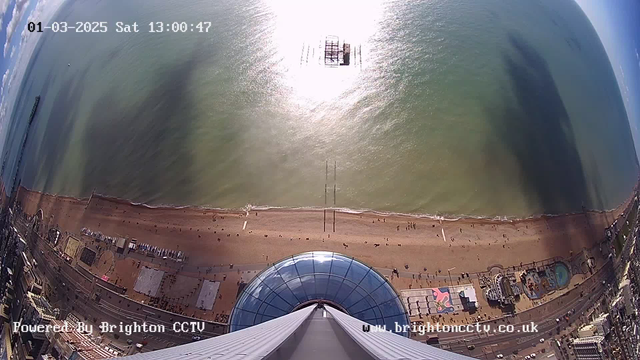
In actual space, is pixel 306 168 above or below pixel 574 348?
above

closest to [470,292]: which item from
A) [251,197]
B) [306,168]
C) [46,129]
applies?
[306,168]

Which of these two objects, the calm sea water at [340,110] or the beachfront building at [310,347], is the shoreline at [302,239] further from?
the beachfront building at [310,347]

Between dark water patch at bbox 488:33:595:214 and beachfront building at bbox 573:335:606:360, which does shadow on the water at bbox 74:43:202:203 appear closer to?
dark water patch at bbox 488:33:595:214

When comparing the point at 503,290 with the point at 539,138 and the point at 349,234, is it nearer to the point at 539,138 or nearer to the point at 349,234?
the point at 349,234

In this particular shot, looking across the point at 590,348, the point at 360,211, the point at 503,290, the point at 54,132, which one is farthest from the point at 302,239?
the point at 54,132

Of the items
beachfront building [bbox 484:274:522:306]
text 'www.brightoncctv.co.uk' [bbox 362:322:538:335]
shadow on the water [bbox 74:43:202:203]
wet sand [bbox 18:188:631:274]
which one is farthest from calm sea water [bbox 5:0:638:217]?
text 'www.brightoncctv.co.uk' [bbox 362:322:538:335]

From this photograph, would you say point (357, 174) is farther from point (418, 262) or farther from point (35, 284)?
point (35, 284)
